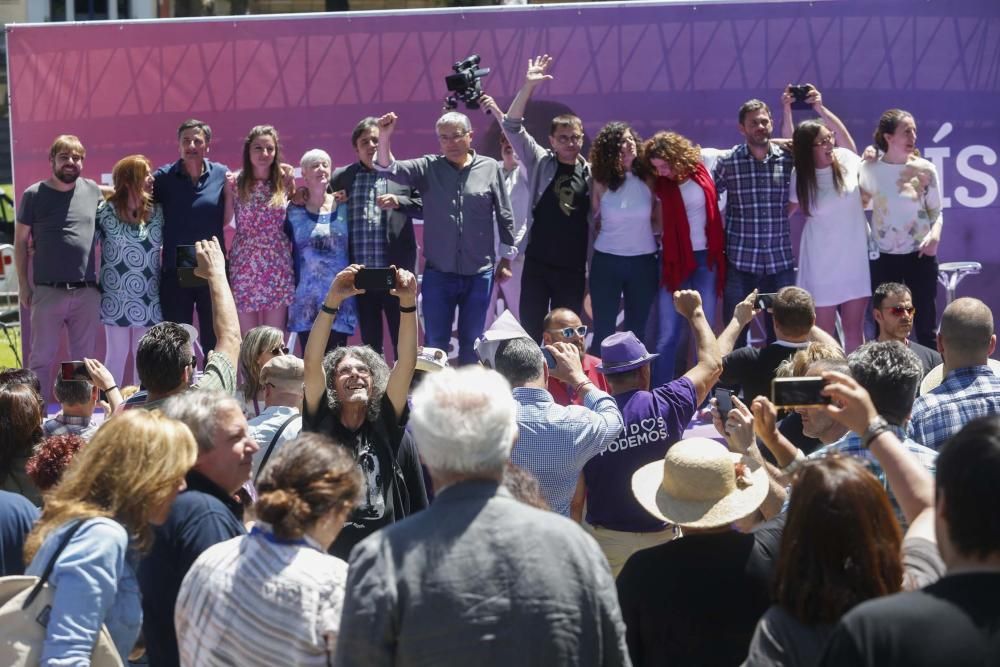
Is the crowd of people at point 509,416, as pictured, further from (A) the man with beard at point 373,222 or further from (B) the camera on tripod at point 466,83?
(B) the camera on tripod at point 466,83

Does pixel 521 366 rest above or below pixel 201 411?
above

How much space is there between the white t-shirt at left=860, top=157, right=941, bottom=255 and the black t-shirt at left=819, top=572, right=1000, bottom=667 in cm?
556

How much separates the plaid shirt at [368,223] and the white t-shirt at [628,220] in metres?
1.27

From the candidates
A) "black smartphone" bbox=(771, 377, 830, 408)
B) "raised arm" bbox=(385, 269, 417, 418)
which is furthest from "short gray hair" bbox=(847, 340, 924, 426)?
"raised arm" bbox=(385, 269, 417, 418)

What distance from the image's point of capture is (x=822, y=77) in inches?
313

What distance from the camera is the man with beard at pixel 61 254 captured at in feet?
24.6

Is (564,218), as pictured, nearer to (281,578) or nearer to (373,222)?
(373,222)

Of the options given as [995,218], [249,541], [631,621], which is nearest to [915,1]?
[995,218]

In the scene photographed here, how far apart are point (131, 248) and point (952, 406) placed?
15.9ft

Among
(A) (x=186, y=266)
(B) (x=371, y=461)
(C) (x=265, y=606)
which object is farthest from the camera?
(A) (x=186, y=266)

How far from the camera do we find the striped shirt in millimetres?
2732

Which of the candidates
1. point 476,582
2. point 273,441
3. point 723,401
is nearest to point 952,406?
point 723,401

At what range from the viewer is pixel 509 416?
104 inches

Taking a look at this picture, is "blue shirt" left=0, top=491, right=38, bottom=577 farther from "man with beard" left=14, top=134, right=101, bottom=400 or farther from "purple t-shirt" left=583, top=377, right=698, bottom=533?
"man with beard" left=14, top=134, right=101, bottom=400
